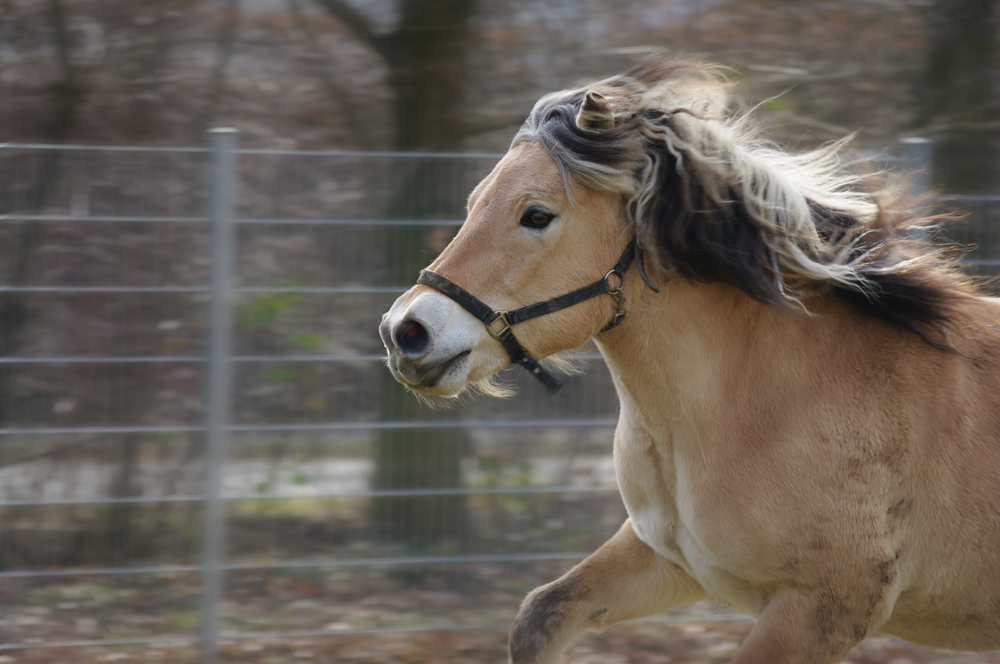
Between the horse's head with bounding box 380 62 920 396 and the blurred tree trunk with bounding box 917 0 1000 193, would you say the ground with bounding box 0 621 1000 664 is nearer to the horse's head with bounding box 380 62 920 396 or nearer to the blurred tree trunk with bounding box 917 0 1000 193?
the horse's head with bounding box 380 62 920 396

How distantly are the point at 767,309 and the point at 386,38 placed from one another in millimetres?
3161

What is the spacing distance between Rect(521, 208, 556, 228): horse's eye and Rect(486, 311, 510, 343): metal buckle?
0.23 m

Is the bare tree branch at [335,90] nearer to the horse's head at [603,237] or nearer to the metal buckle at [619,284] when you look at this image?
the horse's head at [603,237]

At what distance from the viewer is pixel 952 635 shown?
2.48 metres

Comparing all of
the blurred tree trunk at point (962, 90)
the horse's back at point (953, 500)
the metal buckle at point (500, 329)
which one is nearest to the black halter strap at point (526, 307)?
the metal buckle at point (500, 329)

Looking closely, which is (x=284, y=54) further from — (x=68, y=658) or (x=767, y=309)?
(x=767, y=309)

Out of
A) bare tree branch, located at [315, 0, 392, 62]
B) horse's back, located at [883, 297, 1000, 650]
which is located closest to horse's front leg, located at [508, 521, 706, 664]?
horse's back, located at [883, 297, 1000, 650]

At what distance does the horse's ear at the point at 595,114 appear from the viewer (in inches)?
89.7

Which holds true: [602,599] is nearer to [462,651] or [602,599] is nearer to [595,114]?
[595,114]

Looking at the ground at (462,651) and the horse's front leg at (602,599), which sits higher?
the horse's front leg at (602,599)

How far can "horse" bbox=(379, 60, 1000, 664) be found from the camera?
88.8 inches

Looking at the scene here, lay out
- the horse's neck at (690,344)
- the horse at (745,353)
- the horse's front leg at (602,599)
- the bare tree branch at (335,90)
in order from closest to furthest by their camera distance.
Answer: the horse at (745,353), the horse's neck at (690,344), the horse's front leg at (602,599), the bare tree branch at (335,90)

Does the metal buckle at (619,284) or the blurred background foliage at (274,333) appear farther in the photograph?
the blurred background foliage at (274,333)

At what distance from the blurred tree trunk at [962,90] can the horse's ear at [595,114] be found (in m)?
3.69
